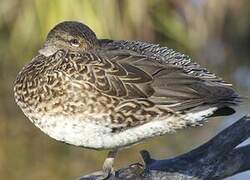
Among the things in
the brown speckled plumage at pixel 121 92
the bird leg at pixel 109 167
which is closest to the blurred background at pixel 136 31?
the bird leg at pixel 109 167

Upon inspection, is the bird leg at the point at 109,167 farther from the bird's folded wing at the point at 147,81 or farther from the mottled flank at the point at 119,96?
the bird's folded wing at the point at 147,81

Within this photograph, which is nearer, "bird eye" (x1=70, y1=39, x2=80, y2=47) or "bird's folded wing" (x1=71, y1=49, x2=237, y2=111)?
"bird's folded wing" (x1=71, y1=49, x2=237, y2=111)

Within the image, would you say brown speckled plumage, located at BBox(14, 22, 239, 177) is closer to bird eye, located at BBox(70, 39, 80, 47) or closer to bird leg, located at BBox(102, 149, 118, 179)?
bird eye, located at BBox(70, 39, 80, 47)

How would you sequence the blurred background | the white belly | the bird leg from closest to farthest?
the white belly → the bird leg → the blurred background

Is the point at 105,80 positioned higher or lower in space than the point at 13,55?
higher

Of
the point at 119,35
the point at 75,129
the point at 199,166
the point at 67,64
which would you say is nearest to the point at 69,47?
the point at 67,64

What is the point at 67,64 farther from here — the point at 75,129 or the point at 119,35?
the point at 119,35

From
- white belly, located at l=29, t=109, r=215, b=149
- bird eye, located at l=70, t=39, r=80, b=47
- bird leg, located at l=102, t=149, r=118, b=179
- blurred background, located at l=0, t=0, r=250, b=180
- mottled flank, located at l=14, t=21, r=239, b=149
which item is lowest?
blurred background, located at l=0, t=0, r=250, b=180

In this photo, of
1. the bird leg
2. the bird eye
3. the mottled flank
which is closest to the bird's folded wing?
the mottled flank
